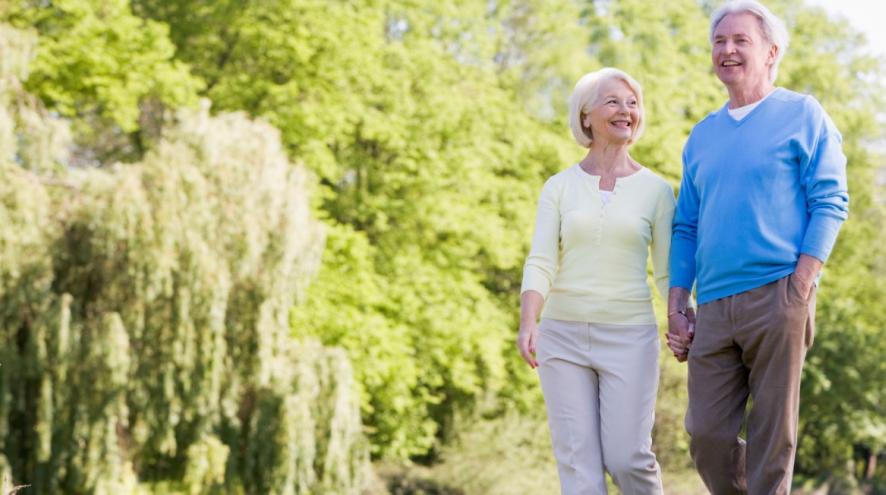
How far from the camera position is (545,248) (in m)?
4.11

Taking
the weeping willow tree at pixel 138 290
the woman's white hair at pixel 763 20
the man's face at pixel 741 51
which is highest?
the woman's white hair at pixel 763 20

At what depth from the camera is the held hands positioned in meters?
4.03

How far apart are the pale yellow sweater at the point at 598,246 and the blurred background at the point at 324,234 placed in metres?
3.53

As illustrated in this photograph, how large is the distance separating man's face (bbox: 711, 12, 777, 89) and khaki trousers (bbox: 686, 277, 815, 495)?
26.1 inches

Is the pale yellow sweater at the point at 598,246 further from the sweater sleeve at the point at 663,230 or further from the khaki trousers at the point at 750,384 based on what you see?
the khaki trousers at the point at 750,384

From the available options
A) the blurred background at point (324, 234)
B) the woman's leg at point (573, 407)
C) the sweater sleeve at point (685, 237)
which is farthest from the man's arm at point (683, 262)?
the blurred background at point (324, 234)

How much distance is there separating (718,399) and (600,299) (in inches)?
19.8

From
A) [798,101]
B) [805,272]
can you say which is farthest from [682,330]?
[798,101]

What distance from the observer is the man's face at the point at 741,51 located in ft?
12.5

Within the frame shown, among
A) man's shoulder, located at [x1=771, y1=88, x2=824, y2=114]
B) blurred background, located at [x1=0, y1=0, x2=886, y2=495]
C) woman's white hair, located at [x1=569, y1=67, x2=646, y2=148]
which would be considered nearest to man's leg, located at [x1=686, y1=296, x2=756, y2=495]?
man's shoulder, located at [x1=771, y1=88, x2=824, y2=114]

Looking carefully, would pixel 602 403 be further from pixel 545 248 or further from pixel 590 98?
pixel 590 98

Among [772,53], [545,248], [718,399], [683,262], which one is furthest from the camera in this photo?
[545,248]

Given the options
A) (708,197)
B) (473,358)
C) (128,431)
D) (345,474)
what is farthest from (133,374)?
Result: (708,197)

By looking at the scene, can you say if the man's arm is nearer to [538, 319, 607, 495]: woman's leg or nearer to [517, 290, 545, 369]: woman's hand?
[538, 319, 607, 495]: woman's leg
